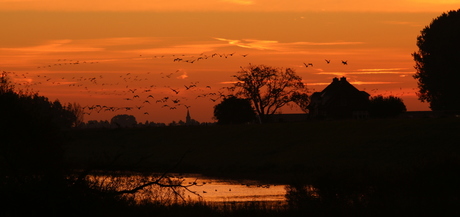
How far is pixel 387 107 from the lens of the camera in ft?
407

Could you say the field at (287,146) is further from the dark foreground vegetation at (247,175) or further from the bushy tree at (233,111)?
the bushy tree at (233,111)

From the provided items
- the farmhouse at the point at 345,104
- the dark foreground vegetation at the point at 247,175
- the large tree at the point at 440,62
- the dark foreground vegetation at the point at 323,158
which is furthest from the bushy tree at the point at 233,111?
the dark foreground vegetation at the point at 247,175

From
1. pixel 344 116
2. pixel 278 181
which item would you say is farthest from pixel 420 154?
pixel 344 116

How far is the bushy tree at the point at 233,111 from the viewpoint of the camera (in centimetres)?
14438

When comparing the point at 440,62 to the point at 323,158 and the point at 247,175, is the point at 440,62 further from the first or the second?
the point at 247,175

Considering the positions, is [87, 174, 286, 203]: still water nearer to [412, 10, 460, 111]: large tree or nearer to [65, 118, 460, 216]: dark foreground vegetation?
[65, 118, 460, 216]: dark foreground vegetation

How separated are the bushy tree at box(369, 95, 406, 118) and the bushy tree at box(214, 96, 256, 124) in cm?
2675

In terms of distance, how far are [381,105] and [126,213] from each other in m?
99.1

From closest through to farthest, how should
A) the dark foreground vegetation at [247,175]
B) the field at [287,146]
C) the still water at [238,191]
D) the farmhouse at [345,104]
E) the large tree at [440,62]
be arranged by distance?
the dark foreground vegetation at [247,175], the still water at [238,191], the field at [287,146], the large tree at [440,62], the farmhouse at [345,104]

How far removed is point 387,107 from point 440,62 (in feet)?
37.1

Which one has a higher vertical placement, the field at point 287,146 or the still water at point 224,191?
the field at point 287,146

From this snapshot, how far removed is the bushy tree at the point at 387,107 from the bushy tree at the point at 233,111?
87.8 feet

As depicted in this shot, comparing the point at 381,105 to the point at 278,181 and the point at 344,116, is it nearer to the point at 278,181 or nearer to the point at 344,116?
the point at 344,116

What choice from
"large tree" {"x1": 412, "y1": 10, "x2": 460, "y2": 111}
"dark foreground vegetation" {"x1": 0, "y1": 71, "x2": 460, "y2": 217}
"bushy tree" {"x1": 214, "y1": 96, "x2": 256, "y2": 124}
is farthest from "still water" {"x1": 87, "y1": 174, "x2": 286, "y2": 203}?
"bushy tree" {"x1": 214, "y1": 96, "x2": 256, "y2": 124}
